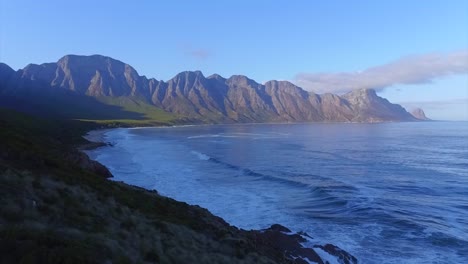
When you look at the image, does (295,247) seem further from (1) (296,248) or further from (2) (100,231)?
(2) (100,231)

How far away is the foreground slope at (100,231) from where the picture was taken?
11.2 m

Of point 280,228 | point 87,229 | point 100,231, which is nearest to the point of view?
point 87,229

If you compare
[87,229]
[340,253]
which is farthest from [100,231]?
[340,253]

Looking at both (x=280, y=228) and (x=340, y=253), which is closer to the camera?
(x=340, y=253)

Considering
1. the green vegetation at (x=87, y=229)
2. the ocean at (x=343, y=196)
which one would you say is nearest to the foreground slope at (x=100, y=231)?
the green vegetation at (x=87, y=229)

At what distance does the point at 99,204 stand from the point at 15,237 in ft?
30.9

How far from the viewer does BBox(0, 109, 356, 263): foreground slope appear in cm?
1122

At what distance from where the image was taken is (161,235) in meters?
18.9

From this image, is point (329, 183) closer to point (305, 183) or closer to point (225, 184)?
point (305, 183)

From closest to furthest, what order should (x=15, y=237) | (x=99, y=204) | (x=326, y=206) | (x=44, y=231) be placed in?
(x=15, y=237) < (x=44, y=231) < (x=99, y=204) < (x=326, y=206)

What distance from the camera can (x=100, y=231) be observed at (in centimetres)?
1568

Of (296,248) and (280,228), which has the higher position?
(280,228)

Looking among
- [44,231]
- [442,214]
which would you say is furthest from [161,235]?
[442,214]

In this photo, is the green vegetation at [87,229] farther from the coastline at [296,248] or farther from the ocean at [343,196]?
the ocean at [343,196]
